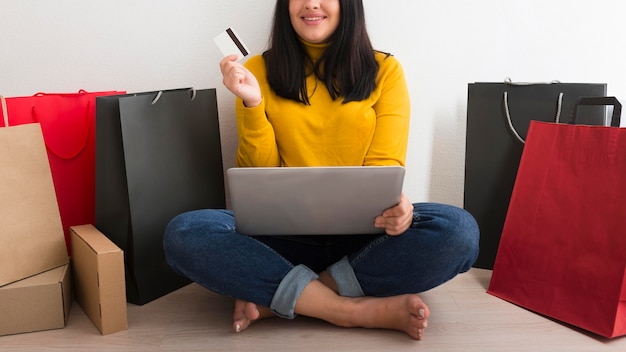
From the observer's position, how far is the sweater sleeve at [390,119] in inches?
51.5

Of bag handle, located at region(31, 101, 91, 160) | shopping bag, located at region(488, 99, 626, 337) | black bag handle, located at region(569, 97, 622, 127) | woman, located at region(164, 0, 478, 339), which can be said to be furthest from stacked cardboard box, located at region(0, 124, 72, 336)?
black bag handle, located at region(569, 97, 622, 127)

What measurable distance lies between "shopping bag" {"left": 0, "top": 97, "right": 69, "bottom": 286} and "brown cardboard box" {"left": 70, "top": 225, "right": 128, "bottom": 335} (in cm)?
7

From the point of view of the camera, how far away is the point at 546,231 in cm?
126

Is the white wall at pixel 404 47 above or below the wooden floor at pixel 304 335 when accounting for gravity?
above

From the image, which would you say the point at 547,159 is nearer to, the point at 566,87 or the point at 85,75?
the point at 566,87

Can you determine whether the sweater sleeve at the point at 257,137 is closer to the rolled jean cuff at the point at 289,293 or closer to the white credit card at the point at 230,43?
the white credit card at the point at 230,43

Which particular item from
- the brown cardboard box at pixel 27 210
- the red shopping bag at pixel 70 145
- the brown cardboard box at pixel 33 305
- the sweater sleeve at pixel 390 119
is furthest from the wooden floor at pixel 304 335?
the sweater sleeve at pixel 390 119

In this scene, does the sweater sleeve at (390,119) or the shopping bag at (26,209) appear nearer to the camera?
the shopping bag at (26,209)

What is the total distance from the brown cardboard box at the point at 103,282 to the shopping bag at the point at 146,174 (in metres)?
0.08

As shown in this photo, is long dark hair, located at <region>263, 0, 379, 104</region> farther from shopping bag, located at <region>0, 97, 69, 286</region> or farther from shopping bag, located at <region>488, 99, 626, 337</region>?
shopping bag, located at <region>0, 97, 69, 286</region>

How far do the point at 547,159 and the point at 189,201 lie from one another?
81 cm

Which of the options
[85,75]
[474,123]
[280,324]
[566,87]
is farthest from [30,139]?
[566,87]

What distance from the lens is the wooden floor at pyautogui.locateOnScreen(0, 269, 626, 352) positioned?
111 centimetres

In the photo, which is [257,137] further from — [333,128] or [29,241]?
[29,241]
